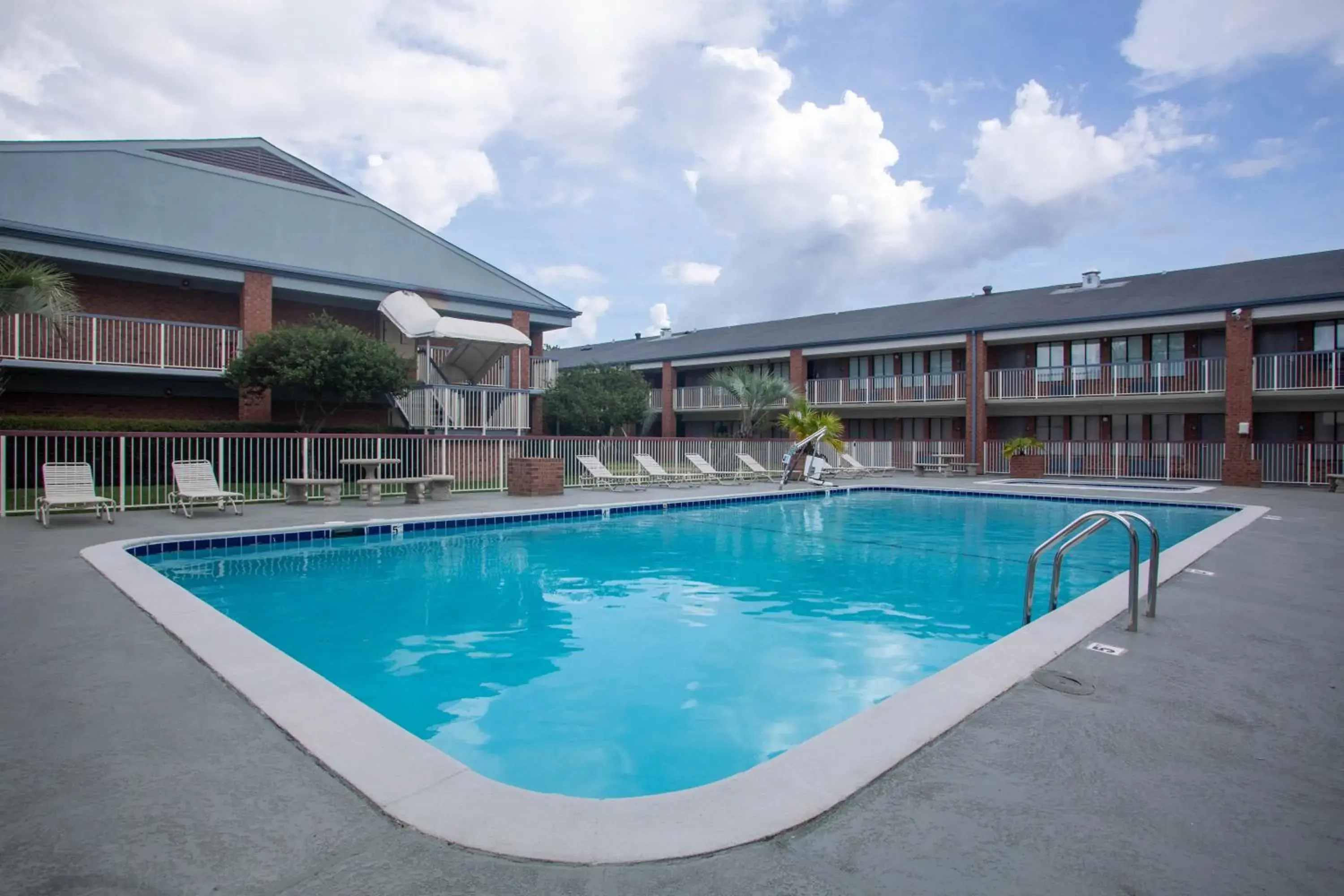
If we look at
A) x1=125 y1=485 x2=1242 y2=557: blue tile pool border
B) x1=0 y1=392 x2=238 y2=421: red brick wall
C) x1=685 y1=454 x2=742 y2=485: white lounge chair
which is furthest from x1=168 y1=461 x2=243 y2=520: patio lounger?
x1=685 y1=454 x2=742 y2=485: white lounge chair

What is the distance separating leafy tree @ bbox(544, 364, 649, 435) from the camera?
23.5m

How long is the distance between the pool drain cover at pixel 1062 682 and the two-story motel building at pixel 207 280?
52.2 feet

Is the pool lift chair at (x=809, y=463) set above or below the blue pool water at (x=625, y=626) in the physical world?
above

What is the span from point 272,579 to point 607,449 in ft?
35.1

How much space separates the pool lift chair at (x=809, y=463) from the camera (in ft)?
62.1

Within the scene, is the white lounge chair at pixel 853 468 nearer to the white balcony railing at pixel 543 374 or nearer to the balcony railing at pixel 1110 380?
the balcony railing at pixel 1110 380

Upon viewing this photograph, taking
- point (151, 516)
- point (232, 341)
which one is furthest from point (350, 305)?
point (151, 516)

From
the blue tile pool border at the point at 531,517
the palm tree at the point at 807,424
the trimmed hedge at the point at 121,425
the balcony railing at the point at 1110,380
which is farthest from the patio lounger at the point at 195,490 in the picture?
the balcony railing at the point at 1110,380

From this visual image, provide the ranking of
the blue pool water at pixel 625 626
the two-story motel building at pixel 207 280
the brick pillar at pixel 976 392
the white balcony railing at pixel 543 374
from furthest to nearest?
1. the brick pillar at pixel 976 392
2. the white balcony railing at pixel 543 374
3. the two-story motel building at pixel 207 280
4. the blue pool water at pixel 625 626

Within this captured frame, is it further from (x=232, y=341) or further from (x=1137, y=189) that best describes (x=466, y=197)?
(x=1137, y=189)

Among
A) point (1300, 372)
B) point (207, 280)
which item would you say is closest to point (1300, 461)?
point (1300, 372)

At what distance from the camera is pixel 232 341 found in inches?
703

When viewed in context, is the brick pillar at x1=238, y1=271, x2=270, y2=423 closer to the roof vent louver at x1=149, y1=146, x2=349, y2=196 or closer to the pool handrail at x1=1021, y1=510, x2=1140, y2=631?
the roof vent louver at x1=149, y1=146, x2=349, y2=196

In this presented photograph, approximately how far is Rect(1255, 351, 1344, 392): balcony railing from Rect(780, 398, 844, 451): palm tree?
12.2 metres
